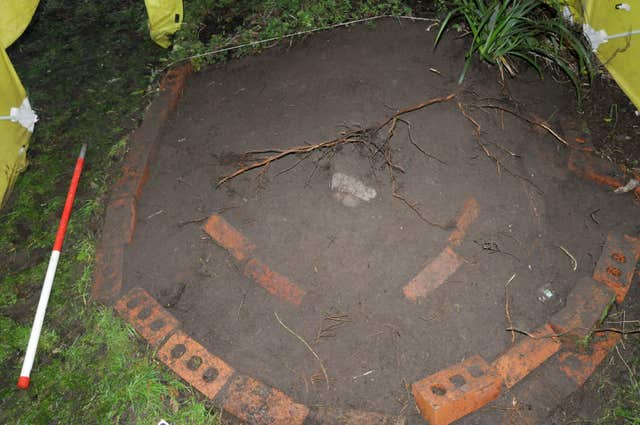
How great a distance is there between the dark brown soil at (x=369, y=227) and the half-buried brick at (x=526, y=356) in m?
0.06

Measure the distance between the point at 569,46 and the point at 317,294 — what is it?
2.30m

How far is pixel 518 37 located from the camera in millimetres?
2756

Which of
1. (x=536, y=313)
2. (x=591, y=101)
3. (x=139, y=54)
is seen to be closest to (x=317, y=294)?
(x=536, y=313)

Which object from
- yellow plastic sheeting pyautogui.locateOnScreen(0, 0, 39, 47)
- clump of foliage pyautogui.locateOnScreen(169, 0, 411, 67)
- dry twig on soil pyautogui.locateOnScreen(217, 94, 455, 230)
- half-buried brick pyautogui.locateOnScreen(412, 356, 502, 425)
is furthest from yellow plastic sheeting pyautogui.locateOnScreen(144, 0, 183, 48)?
half-buried brick pyautogui.locateOnScreen(412, 356, 502, 425)

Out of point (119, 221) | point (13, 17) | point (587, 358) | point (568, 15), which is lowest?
point (587, 358)

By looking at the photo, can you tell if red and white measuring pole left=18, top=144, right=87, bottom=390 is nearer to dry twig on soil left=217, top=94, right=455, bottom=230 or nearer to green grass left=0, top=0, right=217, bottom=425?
green grass left=0, top=0, right=217, bottom=425

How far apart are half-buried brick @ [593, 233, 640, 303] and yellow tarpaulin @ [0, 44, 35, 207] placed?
325 centimetres

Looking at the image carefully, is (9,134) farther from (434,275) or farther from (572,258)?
(572,258)

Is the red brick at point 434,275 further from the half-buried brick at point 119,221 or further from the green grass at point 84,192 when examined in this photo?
the half-buried brick at point 119,221

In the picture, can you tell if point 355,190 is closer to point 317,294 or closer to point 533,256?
point 317,294

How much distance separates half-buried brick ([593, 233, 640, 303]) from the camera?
2.29 m

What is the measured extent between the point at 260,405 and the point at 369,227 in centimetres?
92

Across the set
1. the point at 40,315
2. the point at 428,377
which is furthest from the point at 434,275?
the point at 40,315

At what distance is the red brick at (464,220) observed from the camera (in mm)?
2301
